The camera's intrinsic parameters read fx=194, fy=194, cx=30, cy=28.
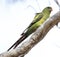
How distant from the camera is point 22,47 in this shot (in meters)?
0.53

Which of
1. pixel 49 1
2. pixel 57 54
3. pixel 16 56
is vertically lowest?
pixel 16 56

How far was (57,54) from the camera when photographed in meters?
1.41

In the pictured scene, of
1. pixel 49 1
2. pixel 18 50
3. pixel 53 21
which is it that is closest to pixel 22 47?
pixel 18 50

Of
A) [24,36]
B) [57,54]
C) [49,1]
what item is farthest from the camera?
[57,54]

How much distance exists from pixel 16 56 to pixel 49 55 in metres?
0.93

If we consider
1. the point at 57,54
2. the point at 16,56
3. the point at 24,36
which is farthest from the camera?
the point at 57,54

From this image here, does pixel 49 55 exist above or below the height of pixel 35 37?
above

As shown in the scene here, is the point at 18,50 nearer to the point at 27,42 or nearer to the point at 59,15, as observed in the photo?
the point at 27,42

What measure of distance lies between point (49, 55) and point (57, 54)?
0.19 feet

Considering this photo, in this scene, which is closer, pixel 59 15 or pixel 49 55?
pixel 59 15

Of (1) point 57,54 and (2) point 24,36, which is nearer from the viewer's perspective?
(2) point 24,36

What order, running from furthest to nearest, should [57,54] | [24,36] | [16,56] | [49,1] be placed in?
1. [57,54]
2. [49,1]
3. [24,36]
4. [16,56]

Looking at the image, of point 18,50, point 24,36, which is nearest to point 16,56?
point 18,50

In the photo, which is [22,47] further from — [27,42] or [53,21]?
[53,21]
